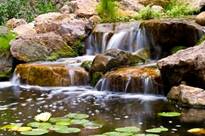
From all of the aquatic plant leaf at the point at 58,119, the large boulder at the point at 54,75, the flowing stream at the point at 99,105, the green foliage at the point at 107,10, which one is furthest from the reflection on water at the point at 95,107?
the green foliage at the point at 107,10

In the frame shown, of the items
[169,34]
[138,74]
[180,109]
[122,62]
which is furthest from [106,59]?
[180,109]

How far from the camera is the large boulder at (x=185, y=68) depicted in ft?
30.2

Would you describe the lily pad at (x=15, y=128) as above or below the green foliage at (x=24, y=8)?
below

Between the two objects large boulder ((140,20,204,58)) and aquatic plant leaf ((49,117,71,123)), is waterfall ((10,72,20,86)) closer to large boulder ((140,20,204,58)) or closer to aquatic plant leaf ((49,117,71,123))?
large boulder ((140,20,204,58))

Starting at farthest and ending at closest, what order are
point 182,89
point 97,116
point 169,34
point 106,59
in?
point 169,34 < point 106,59 < point 182,89 < point 97,116

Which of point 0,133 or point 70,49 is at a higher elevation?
point 70,49

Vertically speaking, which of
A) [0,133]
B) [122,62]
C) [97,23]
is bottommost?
[0,133]

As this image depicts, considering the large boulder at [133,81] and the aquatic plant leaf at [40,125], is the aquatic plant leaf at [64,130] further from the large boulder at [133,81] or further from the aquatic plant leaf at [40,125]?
the large boulder at [133,81]

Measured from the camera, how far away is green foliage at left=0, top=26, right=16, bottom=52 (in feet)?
44.1

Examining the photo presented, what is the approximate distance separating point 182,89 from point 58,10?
12408mm

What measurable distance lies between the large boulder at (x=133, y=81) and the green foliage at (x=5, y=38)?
3.95 meters

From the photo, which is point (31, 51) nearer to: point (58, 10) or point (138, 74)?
point (138, 74)

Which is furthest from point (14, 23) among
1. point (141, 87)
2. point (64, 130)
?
point (64, 130)

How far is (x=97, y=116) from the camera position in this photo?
8.02 meters
